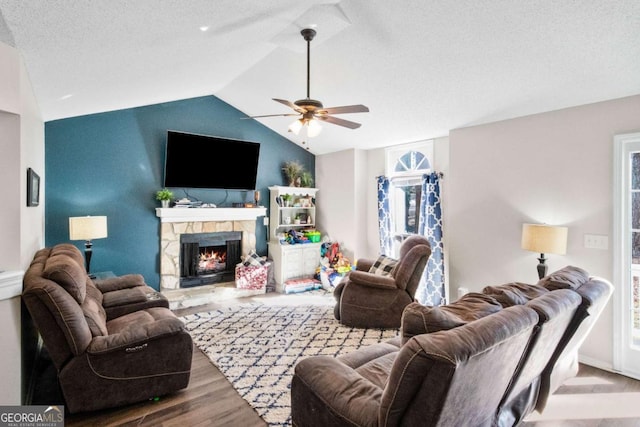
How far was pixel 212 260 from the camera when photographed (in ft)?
17.9

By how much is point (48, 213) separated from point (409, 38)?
15.2ft

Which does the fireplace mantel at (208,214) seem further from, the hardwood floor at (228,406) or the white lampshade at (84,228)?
the hardwood floor at (228,406)

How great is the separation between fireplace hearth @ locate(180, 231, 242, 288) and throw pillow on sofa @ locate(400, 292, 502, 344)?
4237mm

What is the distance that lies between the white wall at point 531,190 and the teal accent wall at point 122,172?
358 centimetres

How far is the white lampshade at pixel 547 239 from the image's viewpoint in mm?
3135

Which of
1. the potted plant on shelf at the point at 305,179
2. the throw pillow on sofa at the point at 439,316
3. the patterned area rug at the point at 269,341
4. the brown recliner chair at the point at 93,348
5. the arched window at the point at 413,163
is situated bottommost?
the patterned area rug at the point at 269,341

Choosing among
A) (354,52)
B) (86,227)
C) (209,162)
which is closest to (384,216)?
(354,52)

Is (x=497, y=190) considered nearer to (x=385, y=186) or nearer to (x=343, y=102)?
(x=385, y=186)

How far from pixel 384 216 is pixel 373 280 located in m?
1.84

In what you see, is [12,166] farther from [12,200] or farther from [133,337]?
[133,337]

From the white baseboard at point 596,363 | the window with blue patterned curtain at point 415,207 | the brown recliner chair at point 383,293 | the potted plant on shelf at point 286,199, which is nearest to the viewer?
the white baseboard at point 596,363

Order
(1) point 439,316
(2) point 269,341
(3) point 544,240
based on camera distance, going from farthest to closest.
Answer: (2) point 269,341
(3) point 544,240
(1) point 439,316

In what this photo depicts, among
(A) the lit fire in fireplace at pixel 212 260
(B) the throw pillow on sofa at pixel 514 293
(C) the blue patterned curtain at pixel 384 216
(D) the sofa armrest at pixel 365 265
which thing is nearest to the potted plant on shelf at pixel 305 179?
(C) the blue patterned curtain at pixel 384 216

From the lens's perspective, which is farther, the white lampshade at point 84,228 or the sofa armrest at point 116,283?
the white lampshade at point 84,228
